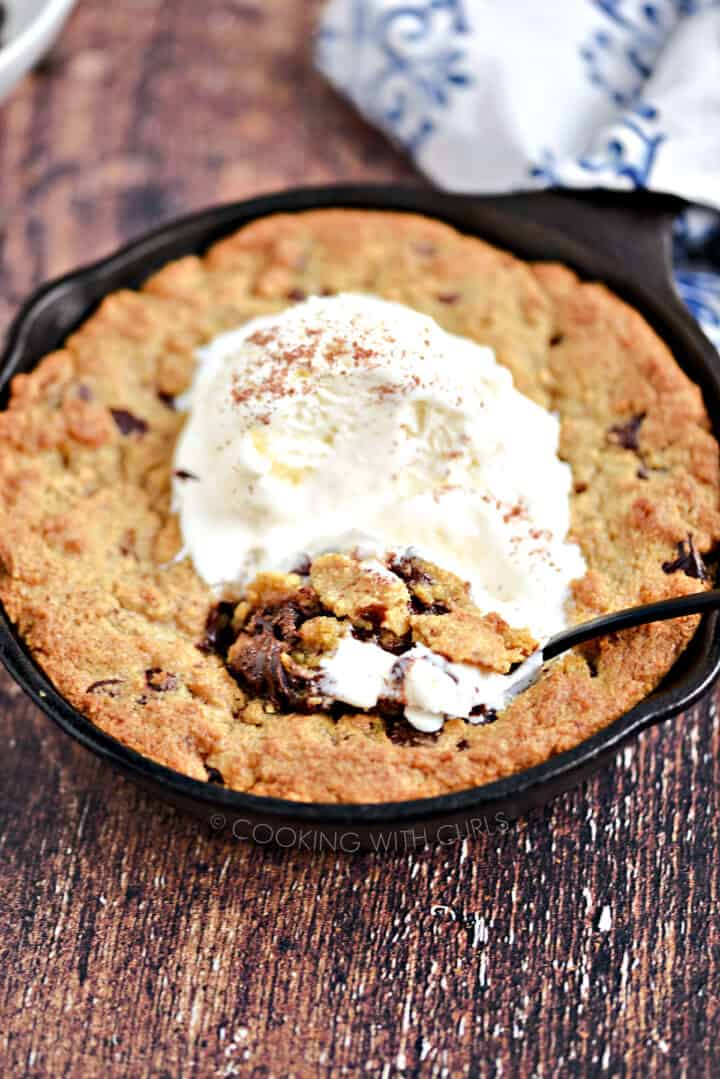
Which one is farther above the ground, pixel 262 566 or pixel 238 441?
pixel 238 441

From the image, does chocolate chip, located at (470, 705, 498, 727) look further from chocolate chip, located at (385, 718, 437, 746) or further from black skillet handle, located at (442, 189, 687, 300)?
black skillet handle, located at (442, 189, 687, 300)

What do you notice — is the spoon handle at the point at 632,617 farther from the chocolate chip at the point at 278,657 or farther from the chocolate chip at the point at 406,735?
the chocolate chip at the point at 278,657

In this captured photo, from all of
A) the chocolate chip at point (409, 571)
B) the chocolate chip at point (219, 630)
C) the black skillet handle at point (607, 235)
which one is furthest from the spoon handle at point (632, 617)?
the black skillet handle at point (607, 235)

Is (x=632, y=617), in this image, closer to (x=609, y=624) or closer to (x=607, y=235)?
(x=609, y=624)

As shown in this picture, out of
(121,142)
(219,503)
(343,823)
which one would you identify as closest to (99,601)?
(219,503)

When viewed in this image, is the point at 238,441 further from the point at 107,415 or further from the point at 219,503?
the point at 107,415

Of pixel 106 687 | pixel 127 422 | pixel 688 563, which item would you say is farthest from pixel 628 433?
pixel 106 687
